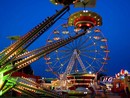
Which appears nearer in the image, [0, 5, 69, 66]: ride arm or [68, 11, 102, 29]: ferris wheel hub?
[0, 5, 69, 66]: ride arm

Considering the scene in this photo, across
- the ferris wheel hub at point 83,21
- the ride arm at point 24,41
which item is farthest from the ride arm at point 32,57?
the ferris wheel hub at point 83,21

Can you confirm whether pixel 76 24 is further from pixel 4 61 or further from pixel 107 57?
pixel 107 57

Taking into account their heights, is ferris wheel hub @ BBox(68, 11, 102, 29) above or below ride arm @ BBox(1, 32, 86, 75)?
above

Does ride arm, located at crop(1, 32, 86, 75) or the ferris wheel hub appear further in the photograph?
the ferris wheel hub

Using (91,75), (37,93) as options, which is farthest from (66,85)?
(37,93)

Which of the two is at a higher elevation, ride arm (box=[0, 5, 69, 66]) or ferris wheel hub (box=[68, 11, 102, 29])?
ferris wheel hub (box=[68, 11, 102, 29])

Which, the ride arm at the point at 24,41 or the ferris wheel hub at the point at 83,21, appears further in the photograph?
the ferris wheel hub at the point at 83,21

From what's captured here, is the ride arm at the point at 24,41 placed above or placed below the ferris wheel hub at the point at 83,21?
below

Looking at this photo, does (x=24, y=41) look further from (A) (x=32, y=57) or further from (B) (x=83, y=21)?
(B) (x=83, y=21)

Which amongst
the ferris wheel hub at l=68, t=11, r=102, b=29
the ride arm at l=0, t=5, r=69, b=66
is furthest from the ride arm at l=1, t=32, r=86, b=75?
the ferris wheel hub at l=68, t=11, r=102, b=29

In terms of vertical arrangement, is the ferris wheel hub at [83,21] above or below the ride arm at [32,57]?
above

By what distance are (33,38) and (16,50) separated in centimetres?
94

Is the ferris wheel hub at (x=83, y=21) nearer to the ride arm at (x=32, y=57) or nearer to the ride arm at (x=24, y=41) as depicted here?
the ride arm at (x=32, y=57)

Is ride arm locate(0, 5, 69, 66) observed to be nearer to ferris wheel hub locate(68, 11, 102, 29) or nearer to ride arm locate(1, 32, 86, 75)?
ride arm locate(1, 32, 86, 75)
